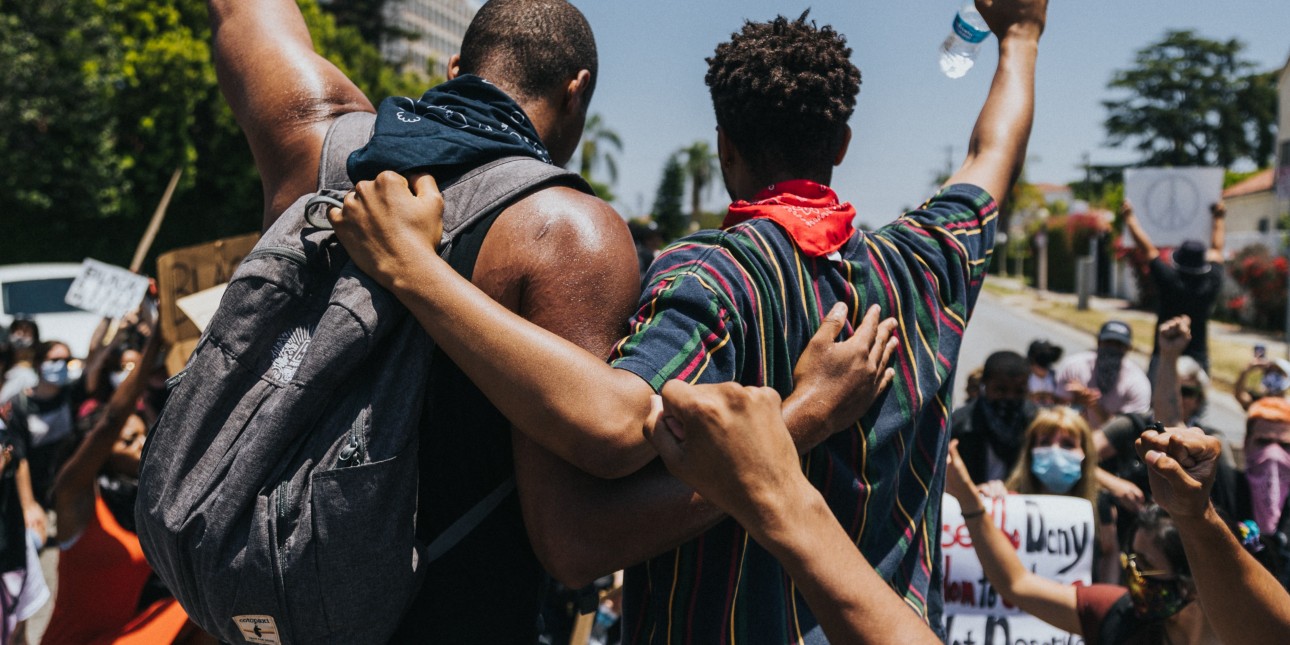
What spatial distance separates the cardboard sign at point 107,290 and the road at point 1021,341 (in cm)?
832

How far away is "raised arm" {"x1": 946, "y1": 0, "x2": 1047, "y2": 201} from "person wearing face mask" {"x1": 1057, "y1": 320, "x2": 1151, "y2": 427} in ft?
16.3

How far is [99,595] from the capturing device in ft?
12.4

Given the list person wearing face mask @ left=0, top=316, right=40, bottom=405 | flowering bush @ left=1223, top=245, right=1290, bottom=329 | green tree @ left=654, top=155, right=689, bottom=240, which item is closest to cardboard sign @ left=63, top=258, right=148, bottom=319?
person wearing face mask @ left=0, top=316, right=40, bottom=405

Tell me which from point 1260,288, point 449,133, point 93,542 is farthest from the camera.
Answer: point 1260,288

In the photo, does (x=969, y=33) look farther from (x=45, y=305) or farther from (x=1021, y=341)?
(x=1021, y=341)

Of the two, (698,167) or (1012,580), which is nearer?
(1012,580)

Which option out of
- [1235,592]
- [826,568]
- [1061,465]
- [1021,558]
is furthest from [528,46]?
[1061,465]

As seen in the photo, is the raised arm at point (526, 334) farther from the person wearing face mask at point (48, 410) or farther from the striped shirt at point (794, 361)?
the person wearing face mask at point (48, 410)

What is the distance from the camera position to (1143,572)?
3158mm

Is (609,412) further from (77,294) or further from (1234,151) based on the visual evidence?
(1234,151)

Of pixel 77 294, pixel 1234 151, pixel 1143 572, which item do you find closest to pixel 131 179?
pixel 77 294

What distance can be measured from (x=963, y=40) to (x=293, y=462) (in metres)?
1.72

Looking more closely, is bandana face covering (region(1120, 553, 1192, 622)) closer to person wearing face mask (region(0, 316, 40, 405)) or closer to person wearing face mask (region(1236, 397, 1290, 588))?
person wearing face mask (region(1236, 397, 1290, 588))

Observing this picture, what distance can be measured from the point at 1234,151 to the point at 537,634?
80.5 meters
